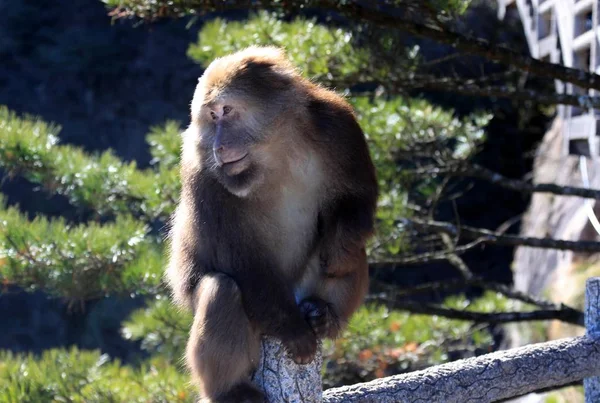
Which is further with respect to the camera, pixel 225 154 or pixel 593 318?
pixel 593 318

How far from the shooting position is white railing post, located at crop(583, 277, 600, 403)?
283cm

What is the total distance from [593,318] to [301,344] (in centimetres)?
106

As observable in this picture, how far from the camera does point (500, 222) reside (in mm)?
10008

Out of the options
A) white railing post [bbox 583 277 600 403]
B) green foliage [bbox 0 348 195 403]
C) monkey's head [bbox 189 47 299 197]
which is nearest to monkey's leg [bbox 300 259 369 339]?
monkey's head [bbox 189 47 299 197]

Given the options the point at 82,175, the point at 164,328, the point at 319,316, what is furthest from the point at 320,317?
the point at 82,175

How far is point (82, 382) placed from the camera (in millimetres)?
3818

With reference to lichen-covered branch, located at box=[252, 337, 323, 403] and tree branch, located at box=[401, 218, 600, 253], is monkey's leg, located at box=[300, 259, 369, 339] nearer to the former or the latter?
lichen-covered branch, located at box=[252, 337, 323, 403]

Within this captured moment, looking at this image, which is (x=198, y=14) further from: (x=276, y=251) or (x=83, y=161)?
(x=276, y=251)

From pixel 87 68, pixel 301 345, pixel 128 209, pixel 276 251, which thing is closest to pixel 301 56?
pixel 128 209

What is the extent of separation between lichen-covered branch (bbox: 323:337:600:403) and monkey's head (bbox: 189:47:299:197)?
73 cm

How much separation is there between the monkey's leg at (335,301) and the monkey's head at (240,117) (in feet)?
1.37

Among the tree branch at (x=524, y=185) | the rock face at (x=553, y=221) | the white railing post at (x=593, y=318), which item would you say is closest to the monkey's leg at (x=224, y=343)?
the white railing post at (x=593, y=318)

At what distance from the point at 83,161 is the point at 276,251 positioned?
173cm

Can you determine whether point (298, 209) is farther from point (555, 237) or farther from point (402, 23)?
point (555, 237)
